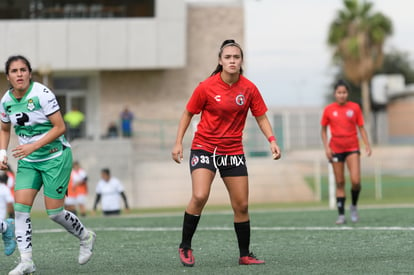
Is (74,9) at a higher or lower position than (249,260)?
higher

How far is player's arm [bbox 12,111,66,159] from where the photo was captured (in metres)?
8.29

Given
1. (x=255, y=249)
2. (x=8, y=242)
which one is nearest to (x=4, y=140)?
(x=8, y=242)

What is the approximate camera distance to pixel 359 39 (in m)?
62.6

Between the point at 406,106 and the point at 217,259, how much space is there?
223 feet

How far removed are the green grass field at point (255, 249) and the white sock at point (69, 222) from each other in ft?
1.20

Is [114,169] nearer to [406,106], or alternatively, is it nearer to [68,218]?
[68,218]

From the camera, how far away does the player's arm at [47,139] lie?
829 centimetres

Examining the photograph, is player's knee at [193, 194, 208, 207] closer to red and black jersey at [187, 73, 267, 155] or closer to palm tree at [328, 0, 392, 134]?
red and black jersey at [187, 73, 267, 155]

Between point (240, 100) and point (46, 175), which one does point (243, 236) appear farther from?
point (46, 175)

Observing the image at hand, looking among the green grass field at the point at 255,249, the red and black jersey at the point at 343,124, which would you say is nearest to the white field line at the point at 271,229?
the green grass field at the point at 255,249

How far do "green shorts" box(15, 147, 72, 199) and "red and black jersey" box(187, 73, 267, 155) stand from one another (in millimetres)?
1416

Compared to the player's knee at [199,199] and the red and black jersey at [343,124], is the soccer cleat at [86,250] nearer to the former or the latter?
the player's knee at [199,199]

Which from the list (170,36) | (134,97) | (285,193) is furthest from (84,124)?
(285,193)

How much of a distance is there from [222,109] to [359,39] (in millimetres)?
55060
